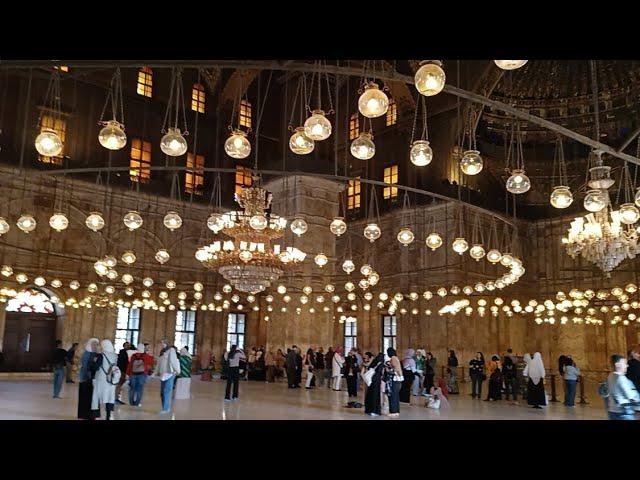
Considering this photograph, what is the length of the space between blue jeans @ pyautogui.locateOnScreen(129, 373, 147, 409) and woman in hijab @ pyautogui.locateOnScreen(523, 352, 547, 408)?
8.38m

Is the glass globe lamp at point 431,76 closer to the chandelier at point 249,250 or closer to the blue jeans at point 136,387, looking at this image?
the blue jeans at point 136,387

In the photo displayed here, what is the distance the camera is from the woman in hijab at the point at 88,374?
9008 millimetres

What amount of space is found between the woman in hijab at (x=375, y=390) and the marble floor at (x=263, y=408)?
0.24 meters

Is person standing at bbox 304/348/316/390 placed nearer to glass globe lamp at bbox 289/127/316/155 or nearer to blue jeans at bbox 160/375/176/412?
blue jeans at bbox 160/375/176/412

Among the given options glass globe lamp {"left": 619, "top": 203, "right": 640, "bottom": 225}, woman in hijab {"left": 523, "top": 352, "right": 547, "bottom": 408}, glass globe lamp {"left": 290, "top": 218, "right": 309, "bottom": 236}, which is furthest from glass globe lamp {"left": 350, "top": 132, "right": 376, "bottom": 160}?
woman in hijab {"left": 523, "top": 352, "right": 547, "bottom": 408}

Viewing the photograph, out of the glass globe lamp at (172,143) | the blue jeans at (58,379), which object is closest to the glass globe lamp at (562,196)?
the glass globe lamp at (172,143)

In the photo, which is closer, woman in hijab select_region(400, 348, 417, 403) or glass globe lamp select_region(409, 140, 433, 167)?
glass globe lamp select_region(409, 140, 433, 167)

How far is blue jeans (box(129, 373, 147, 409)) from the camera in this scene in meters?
11.8

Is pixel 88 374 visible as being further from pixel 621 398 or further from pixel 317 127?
pixel 621 398

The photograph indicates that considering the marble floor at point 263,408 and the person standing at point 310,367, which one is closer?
the marble floor at point 263,408
